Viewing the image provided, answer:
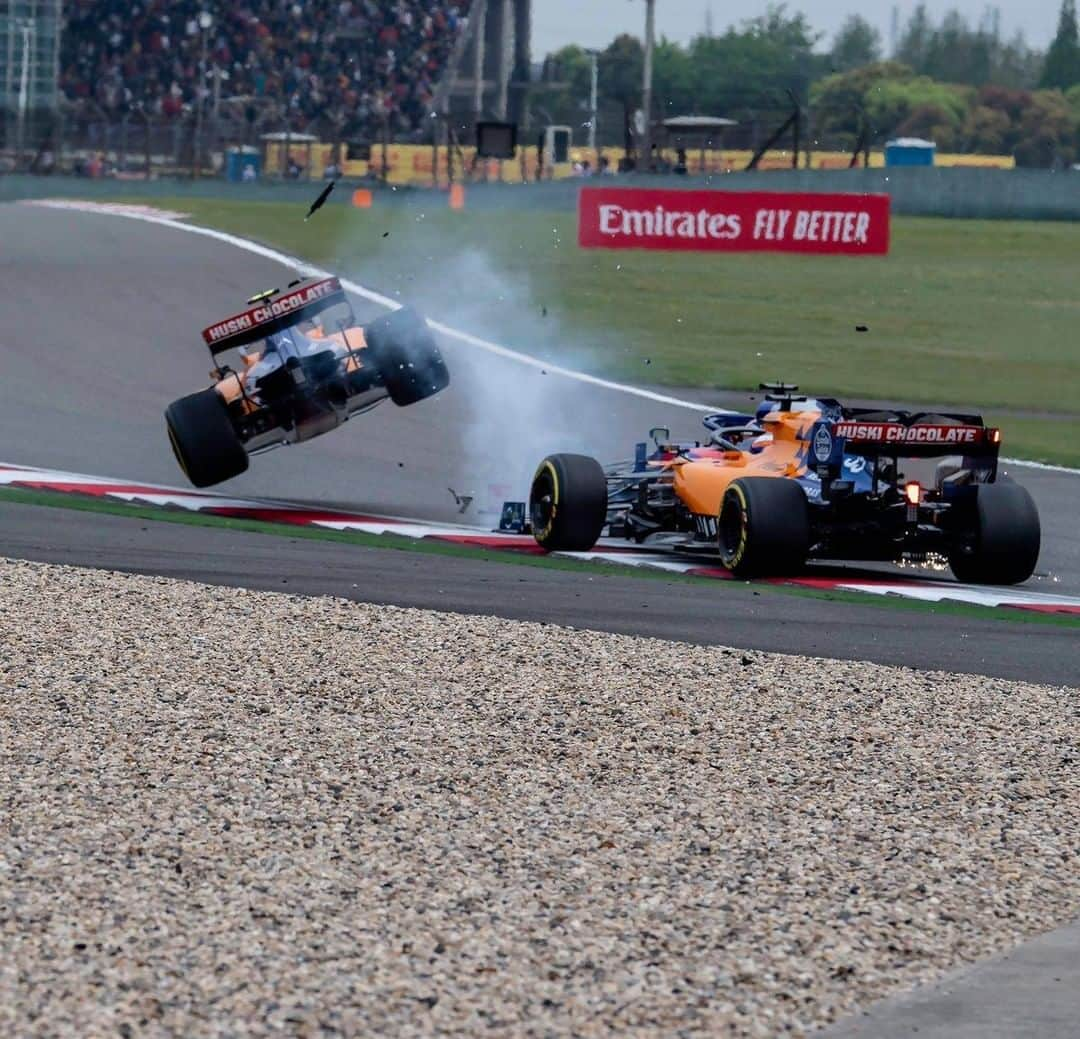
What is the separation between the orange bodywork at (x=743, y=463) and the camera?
1130 cm

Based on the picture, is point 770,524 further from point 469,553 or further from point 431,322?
point 431,322

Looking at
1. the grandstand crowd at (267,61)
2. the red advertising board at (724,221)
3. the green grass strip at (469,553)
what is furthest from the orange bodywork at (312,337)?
the grandstand crowd at (267,61)

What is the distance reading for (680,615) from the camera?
1009cm

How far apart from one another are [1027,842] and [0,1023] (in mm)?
3281

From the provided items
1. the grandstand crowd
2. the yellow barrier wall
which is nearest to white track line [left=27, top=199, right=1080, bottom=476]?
the yellow barrier wall

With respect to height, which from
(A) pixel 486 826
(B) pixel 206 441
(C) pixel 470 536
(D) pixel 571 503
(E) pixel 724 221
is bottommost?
(C) pixel 470 536

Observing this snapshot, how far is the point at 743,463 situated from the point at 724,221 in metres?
19.6

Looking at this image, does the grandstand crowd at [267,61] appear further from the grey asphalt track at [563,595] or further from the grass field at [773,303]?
the grey asphalt track at [563,595]

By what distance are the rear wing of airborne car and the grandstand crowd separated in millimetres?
47830

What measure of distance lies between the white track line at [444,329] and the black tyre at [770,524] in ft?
7.70

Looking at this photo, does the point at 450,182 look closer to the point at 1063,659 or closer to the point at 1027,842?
the point at 1063,659

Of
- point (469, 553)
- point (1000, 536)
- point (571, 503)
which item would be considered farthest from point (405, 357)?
point (1000, 536)

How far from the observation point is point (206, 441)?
12.5 meters

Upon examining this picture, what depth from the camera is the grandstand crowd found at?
2397 inches
